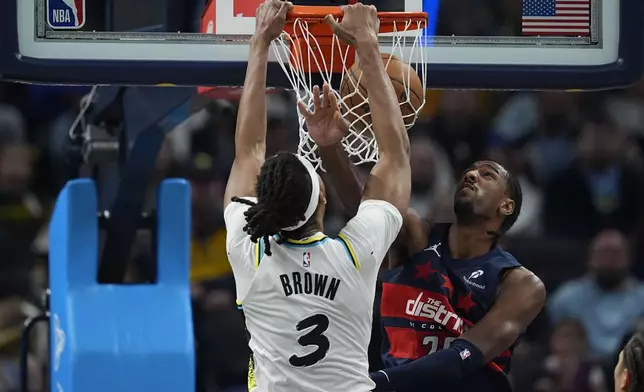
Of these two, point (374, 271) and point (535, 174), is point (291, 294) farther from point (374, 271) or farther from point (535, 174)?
point (535, 174)

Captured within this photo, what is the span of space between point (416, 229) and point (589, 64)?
834 mm

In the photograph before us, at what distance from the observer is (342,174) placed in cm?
409

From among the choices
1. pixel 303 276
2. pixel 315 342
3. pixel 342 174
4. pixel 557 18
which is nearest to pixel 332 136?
pixel 342 174

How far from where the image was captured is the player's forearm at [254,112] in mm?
3775

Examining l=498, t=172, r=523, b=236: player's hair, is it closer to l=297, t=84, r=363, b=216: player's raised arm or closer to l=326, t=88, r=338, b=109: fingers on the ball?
l=297, t=84, r=363, b=216: player's raised arm

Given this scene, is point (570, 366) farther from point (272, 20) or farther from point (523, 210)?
point (272, 20)

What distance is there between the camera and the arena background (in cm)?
726

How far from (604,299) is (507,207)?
3.16 metres

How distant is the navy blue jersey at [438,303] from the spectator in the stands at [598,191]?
3.41 meters

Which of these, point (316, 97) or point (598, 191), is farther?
point (598, 191)

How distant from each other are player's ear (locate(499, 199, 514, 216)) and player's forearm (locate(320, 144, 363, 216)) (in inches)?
23.1

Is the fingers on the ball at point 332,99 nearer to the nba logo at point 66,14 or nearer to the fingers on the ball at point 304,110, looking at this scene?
the fingers on the ball at point 304,110

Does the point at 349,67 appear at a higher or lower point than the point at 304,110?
higher

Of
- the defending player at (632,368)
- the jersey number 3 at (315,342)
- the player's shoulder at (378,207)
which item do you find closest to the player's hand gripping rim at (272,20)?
the player's shoulder at (378,207)
